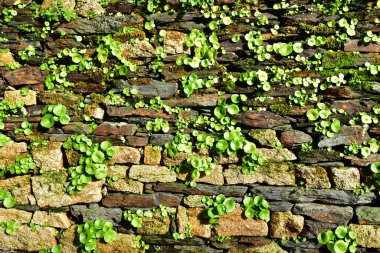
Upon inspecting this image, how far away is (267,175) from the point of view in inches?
114

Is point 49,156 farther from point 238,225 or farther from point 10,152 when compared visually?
point 238,225

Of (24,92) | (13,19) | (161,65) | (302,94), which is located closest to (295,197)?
(302,94)

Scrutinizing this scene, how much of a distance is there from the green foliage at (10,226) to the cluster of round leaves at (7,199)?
0.17 m

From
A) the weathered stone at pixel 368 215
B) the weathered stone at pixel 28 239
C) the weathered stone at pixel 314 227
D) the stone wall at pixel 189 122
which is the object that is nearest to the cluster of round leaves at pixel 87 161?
the stone wall at pixel 189 122

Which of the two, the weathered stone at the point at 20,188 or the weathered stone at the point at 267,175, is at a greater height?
the weathered stone at the point at 267,175

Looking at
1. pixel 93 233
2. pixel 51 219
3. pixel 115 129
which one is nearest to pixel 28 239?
pixel 51 219

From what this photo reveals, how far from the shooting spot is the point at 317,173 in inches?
111

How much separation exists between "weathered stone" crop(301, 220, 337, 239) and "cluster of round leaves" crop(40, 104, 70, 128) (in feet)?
8.00

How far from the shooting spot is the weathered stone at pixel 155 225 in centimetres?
302

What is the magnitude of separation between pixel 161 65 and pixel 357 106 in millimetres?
1822

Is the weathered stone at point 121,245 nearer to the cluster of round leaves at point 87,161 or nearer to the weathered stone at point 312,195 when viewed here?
the cluster of round leaves at point 87,161

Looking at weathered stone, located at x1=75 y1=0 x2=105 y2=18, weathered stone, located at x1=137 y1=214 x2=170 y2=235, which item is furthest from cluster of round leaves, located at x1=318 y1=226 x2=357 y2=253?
weathered stone, located at x1=75 y1=0 x2=105 y2=18

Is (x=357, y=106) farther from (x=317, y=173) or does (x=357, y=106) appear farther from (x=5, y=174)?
(x=5, y=174)

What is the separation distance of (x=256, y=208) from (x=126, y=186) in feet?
4.04
